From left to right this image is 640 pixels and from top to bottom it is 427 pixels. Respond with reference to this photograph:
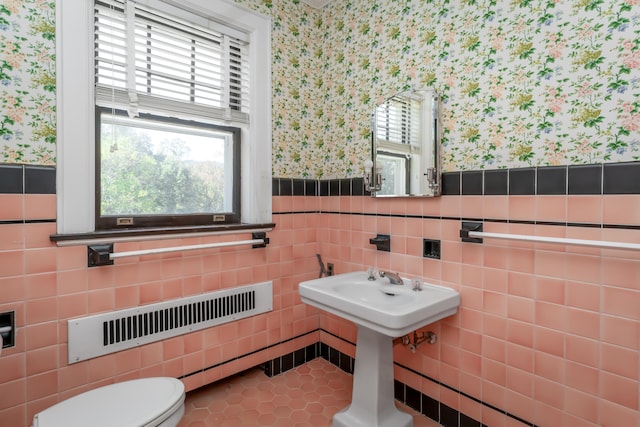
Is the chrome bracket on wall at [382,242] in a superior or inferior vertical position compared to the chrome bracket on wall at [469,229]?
inferior

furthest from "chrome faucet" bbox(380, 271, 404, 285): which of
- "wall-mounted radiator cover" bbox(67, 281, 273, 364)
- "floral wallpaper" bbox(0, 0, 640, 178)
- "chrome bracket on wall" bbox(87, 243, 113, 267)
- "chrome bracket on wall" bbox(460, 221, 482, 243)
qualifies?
"chrome bracket on wall" bbox(87, 243, 113, 267)

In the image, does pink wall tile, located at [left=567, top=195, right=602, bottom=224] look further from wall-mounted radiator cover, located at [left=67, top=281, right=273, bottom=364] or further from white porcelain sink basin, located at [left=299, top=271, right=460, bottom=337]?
wall-mounted radiator cover, located at [left=67, top=281, right=273, bottom=364]

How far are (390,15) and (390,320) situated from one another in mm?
1705

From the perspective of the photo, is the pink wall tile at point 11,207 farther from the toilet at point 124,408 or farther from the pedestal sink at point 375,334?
the pedestal sink at point 375,334

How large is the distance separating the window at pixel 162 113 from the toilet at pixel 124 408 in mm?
702

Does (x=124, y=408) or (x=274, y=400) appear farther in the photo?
(x=274, y=400)

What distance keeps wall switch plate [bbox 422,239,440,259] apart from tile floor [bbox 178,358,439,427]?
0.90 meters

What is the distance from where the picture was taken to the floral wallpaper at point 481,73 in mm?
1202

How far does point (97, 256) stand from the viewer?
1.51 metres

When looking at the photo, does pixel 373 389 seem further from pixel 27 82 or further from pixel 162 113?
pixel 27 82

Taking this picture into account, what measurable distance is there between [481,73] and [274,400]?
2.06 meters

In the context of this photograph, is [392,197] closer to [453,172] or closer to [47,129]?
[453,172]

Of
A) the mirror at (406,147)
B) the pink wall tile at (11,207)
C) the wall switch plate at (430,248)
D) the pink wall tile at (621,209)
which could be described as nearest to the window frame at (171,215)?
the pink wall tile at (11,207)

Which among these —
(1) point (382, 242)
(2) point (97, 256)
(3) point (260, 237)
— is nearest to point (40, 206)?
(2) point (97, 256)
